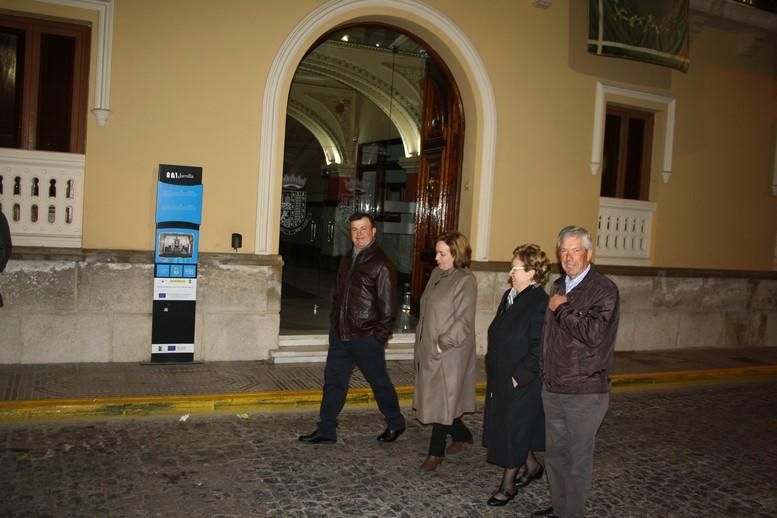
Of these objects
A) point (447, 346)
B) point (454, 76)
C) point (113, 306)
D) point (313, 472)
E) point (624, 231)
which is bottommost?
point (313, 472)

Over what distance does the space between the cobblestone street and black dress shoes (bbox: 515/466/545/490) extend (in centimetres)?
6

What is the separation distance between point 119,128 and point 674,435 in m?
6.59

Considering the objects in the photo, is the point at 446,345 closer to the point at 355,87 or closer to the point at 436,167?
the point at 436,167

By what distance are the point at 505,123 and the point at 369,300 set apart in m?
5.05

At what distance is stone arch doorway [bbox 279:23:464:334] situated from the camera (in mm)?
14086

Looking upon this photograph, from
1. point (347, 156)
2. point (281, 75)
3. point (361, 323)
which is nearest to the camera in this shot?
point (361, 323)

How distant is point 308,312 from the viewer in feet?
36.3

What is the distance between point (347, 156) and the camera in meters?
17.2

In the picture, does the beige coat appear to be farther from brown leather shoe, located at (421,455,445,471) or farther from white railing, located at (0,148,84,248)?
white railing, located at (0,148,84,248)

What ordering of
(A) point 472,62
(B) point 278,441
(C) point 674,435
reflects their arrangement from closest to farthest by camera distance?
1. (B) point 278,441
2. (C) point 674,435
3. (A) point 472,62

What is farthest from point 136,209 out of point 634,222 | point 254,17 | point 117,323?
point 634,222

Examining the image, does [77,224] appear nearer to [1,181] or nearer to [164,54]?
[1,181]

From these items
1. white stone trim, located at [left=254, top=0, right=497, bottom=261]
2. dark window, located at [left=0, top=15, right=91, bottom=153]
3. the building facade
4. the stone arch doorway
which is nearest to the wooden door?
the building facade

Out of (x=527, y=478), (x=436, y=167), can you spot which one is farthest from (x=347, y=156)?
(x=527, y=478)
